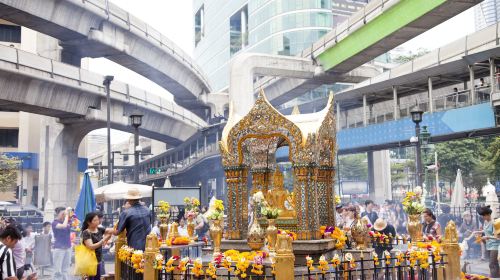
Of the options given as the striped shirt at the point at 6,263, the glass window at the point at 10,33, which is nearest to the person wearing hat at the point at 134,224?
the striped shirt at the point at 6,263

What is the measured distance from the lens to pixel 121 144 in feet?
263

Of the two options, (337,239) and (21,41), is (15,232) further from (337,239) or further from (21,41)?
(21,41)

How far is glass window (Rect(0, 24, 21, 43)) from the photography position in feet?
167

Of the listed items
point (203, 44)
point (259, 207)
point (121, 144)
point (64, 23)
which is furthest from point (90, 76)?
point (203, 44)

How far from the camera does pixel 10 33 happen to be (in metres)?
51.3

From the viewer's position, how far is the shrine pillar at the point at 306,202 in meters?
9.77

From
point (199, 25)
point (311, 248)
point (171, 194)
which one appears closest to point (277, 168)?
point (311, 248)

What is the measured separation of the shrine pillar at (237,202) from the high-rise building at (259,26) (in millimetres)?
52165

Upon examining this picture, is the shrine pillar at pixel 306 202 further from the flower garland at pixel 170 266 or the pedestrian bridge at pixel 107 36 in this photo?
the pedestrian bridge at pixel 107 36

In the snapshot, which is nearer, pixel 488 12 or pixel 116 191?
pixel 116 191

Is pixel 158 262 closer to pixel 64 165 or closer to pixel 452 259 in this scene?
pixel 452 259

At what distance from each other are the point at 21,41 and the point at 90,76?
28.1m

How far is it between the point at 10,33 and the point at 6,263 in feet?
168

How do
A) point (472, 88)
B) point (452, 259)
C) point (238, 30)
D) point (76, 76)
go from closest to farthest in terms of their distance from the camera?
1. point (452, 259)
2. point (472, 88)
3. point (76, 76)
4. point (238, 30)
